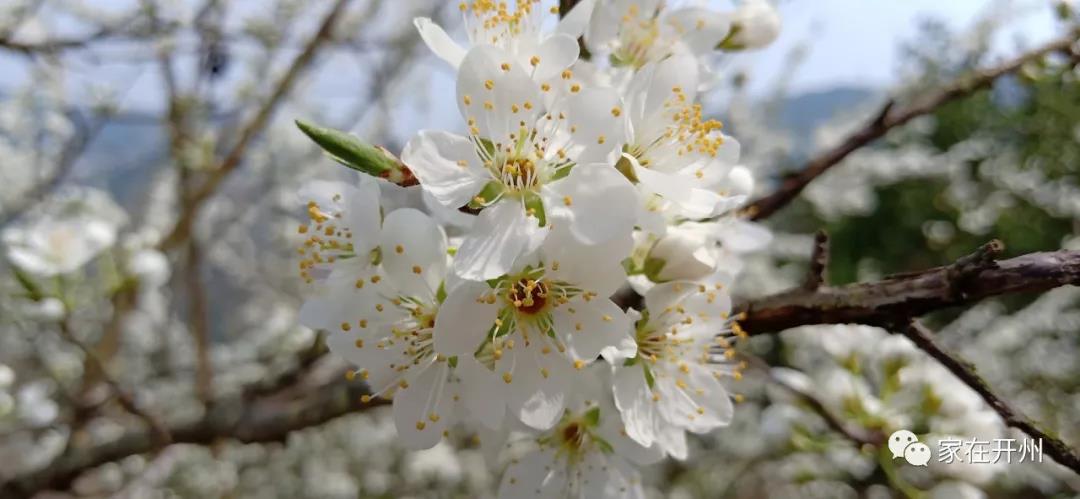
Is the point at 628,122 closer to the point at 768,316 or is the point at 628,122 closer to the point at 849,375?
the point at 768,316

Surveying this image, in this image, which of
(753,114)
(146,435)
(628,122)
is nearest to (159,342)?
(146,435)

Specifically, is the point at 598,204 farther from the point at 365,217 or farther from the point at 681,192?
the point at 365,217

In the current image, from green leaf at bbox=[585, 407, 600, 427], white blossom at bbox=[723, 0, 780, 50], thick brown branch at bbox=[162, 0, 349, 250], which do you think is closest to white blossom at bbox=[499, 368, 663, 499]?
green leaf at bbox=[585, 407, 600, 427]

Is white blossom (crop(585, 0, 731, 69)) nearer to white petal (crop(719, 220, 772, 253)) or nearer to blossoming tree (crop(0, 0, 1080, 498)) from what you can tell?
blossoming tree (crop(0, 0, 1080, 498))

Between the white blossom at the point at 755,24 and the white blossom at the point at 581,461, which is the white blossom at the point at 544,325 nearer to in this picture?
the white blossom at the point at 581,461

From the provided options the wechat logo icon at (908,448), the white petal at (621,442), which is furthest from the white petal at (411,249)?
the wechat logo icon at (908,448)
